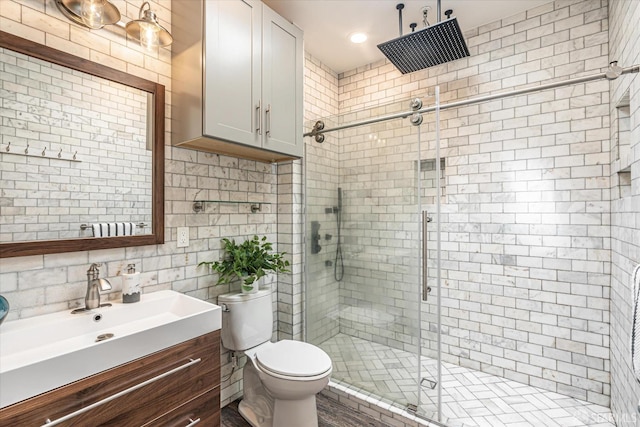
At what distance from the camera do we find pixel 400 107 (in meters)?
2.15

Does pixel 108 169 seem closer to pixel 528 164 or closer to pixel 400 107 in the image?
pixel 400 107

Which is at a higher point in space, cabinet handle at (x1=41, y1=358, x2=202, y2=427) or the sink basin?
the sink basin

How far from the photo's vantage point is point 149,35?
1.61 metres

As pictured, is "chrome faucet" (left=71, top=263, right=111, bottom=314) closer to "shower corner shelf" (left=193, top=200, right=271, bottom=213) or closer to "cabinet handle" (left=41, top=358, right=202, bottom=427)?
"cabinet handle" (left=41, top=358, right=202, bottom=427)

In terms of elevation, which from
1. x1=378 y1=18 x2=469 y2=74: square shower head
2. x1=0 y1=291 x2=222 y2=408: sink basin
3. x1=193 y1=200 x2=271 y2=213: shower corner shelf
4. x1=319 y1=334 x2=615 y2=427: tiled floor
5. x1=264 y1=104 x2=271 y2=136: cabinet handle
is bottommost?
x1=319 y1=334 x2=615 y2=427: tiled floor

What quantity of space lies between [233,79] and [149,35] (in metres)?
0.47

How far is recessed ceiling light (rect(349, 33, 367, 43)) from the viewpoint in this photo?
2.62m

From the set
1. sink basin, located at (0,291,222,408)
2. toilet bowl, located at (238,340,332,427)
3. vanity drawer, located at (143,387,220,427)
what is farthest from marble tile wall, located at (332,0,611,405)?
sink basin, located at (0,291,222,408)

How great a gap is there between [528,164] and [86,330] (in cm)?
309

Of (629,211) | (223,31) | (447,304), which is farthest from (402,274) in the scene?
(223,31)

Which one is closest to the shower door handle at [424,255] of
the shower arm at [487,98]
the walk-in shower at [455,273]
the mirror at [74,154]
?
the walk-in shower at [455,273]

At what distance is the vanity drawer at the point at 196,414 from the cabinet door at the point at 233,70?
1363 mm

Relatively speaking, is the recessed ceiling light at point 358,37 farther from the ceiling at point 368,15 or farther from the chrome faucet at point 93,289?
the chrome faucet at point 93,289

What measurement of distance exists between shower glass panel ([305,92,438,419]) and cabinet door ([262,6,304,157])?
16.1 inches
